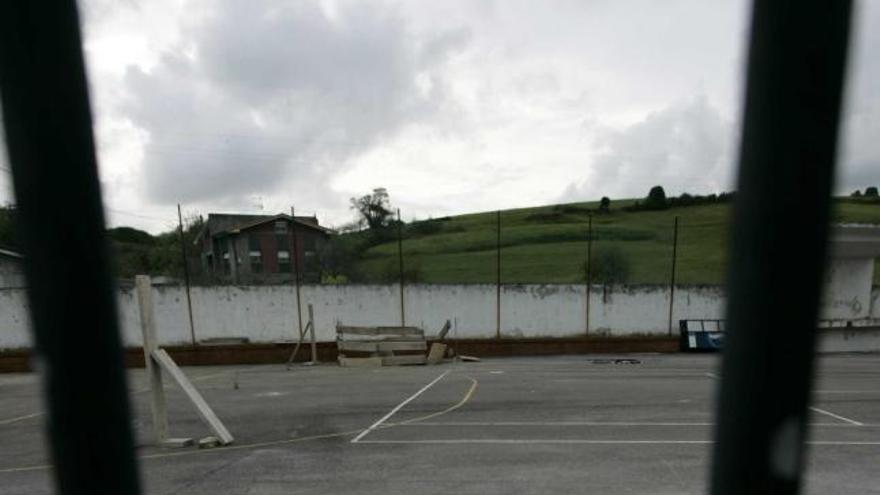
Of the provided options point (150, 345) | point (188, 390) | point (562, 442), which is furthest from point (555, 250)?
point (150, 345)

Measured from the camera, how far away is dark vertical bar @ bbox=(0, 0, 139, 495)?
70 cm

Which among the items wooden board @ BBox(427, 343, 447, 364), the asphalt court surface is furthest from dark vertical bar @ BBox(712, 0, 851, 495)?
wooden board @ BBox(427, 343, 447, 364)

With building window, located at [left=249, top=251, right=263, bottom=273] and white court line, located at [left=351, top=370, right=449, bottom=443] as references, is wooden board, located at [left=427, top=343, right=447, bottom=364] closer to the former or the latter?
white court line, located at [left=351, top=370, right=449, bottom=443]

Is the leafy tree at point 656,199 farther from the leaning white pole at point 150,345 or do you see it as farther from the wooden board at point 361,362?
the leaning white pole at point 150,345

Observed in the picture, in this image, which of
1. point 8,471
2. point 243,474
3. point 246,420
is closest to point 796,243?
point 243,474

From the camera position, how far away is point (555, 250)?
5169 cm

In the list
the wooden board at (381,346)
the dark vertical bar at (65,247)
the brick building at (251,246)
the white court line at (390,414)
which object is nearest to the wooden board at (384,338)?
the wooden board at (381,346)

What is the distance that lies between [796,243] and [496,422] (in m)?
9.54

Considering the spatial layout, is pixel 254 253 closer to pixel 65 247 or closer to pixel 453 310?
pixel 453 310

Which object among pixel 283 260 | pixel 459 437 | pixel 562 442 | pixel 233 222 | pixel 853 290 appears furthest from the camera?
pixel 233 222

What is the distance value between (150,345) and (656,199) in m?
72.4

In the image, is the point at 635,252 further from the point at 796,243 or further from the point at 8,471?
the point at 796,243

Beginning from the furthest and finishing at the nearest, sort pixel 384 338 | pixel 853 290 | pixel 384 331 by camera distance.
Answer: pixel 853 290, pixel 384 331, pixel 384 338

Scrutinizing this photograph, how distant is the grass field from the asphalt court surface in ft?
43.2
